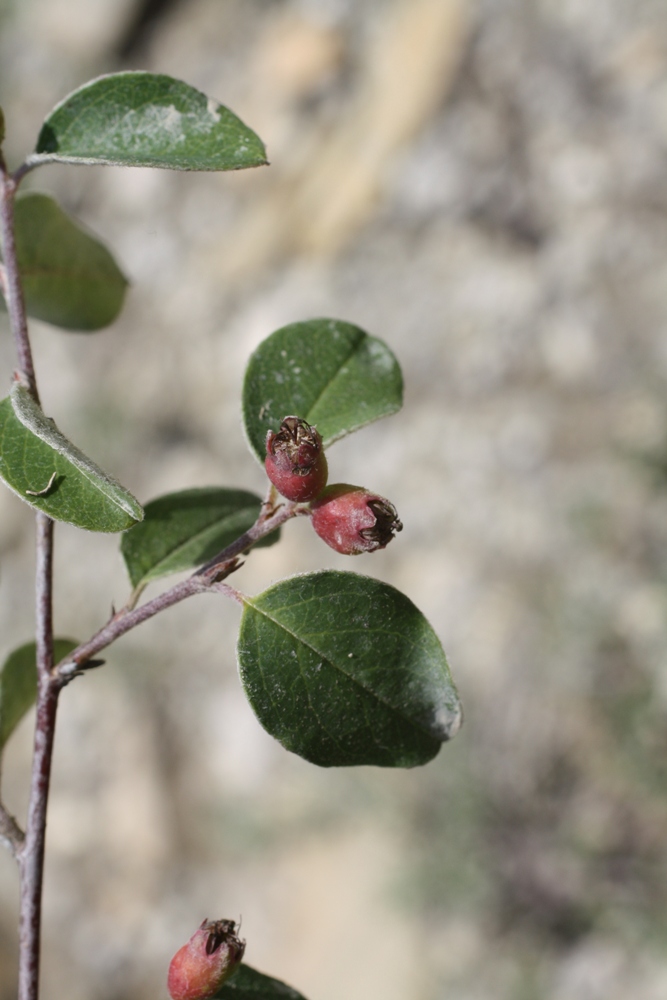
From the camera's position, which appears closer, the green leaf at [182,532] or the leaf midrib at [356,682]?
the leaf midrib at [356,682]

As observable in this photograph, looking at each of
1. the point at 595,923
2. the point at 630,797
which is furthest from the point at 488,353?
the point at 595,923

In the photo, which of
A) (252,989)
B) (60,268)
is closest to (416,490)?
(60,268)

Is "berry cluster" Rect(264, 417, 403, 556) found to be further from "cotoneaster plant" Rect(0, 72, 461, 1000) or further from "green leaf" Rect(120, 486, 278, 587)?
"green leaf" Rect(120, 486, 278, 587)

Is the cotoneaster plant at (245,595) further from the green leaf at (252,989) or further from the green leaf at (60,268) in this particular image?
the green leaf at (60,268)

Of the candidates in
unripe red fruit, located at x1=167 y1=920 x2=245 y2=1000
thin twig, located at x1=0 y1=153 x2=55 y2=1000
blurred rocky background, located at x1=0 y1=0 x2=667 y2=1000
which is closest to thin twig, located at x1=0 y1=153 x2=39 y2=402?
thin twig, located at x1=0 y1=153 x2=55 y2=1000

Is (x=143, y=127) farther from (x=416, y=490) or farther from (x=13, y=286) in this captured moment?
(x=416, y=490)

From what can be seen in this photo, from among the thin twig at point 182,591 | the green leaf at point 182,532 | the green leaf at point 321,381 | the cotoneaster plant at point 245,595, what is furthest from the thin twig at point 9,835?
the green leaf at point 321,381

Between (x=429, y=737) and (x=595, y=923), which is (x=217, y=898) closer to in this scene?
(x=595, y=923)
